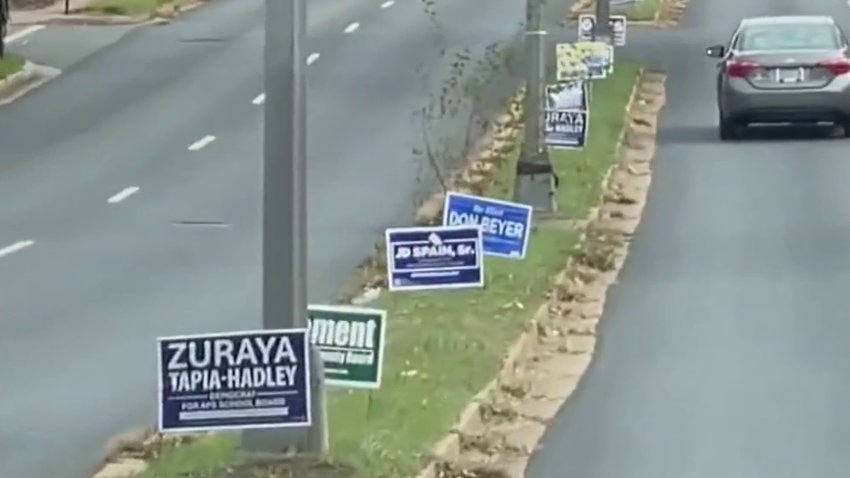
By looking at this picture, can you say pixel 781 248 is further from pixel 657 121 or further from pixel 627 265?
pixel 657 121

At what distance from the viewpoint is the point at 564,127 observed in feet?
75.0

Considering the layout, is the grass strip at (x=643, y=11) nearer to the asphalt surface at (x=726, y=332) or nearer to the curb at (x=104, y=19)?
the curb at (x=104, y=19)

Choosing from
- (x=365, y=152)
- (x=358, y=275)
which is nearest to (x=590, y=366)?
(x=358, y=275)

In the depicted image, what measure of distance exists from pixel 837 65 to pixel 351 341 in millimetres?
20012

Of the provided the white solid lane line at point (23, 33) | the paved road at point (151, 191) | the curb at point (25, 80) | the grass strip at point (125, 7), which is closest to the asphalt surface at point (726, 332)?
the paved road at point (151, 191)

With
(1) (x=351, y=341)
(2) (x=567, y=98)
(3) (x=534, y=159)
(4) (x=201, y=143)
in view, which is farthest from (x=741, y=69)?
(1) (x=351, y=341)

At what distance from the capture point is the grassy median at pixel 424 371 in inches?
417

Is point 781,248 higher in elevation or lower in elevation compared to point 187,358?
lower

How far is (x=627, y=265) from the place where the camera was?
2003 centimetres

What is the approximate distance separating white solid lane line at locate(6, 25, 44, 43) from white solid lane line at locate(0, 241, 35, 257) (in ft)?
73.7

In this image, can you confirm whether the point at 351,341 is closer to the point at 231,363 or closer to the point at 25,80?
the point at 231,363

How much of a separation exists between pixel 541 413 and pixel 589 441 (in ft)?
2.98

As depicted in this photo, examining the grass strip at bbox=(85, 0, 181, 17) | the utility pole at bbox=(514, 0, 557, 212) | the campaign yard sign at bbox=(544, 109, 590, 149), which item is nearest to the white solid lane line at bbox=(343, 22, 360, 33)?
the grass strip at bbox=(85, 0, 181, 17)

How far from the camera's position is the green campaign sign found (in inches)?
403
